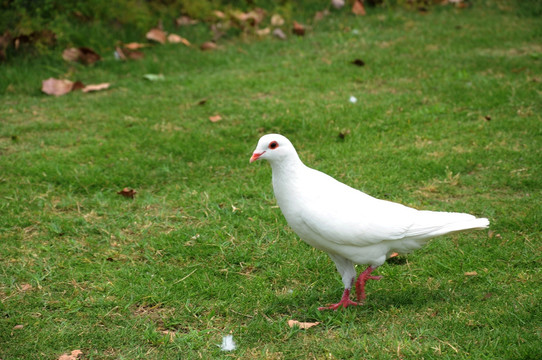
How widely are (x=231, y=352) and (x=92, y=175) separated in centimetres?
254

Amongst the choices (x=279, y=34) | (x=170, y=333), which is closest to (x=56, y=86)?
(x=279, y=34)

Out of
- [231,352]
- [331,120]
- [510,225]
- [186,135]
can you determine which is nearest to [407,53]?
[331,120]

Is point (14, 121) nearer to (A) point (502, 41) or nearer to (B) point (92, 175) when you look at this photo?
(B) point (92, 175)

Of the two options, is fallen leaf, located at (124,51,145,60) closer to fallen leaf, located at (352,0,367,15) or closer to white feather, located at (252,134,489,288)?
fallen leaf, located at (352,0,367,15)

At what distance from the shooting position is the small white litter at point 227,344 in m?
3.12

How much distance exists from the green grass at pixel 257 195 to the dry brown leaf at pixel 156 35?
0.64ft

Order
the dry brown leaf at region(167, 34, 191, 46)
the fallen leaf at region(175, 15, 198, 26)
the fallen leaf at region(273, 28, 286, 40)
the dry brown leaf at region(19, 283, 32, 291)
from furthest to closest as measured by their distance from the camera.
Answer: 1. the fallen leaf at region(175, 15, 198, 26)
2. the fallen leaf at region(273, 28, 286, 40)
3. the dry brown leaf at region(167, 34, 191, 46)
4. the dry brown leaf at region(19, 283, 32, 291)

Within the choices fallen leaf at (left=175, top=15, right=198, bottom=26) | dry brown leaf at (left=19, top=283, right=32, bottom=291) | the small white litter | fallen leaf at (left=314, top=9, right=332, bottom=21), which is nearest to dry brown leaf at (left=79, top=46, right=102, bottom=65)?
fallen leaf at (left=175, top=15, right=198, bottom=26)

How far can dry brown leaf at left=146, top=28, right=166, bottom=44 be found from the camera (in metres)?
8.12

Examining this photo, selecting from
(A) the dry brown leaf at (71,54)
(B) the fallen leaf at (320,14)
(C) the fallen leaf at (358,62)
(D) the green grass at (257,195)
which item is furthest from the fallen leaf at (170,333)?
(B) the fallen leaf at (320,14)

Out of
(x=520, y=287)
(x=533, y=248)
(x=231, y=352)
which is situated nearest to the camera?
(x=231, y=352)

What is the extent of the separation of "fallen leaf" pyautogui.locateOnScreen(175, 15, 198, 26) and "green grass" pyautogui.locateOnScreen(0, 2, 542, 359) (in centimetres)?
74

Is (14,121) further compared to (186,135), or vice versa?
(14,121)

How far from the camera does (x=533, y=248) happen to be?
375 cm
